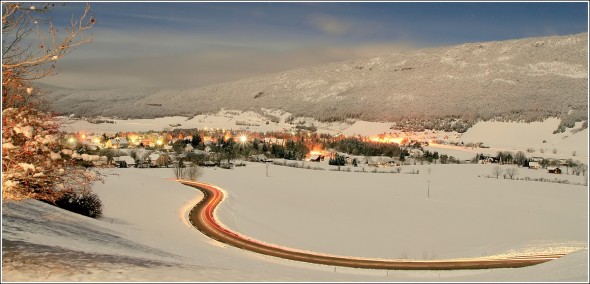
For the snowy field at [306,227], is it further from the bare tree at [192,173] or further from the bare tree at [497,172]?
the bare tree at [497,172]

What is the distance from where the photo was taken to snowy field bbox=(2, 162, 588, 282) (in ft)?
52.7

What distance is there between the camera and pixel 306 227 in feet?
204

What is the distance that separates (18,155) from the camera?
14.6 m

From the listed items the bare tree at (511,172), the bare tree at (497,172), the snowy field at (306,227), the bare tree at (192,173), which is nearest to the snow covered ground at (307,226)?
the snowy field at (306,227)

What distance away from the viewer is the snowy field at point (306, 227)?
16078 millimetres

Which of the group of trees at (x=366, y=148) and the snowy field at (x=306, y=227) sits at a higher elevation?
the group of trees at (x=366, y=148)

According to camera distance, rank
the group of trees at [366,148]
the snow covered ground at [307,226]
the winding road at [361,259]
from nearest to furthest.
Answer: the snow covered ground at [307,226] → the winding road at [361,259] → the group of trees at [366,148]

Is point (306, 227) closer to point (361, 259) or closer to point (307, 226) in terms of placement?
point (307, 226)

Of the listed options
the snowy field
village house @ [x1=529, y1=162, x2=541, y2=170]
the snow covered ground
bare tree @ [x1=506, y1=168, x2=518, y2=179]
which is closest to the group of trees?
village house @ [x1=529, y1=162, x2=541, y2=170]

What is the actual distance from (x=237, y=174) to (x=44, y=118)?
325ft

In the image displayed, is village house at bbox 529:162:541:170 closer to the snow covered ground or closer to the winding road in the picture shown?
the snow covered ground

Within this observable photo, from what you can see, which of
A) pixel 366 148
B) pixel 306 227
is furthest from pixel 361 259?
pixel 366 148

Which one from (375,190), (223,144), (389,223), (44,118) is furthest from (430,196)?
(223,144)

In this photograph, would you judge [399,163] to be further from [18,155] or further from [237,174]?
[18,155]
